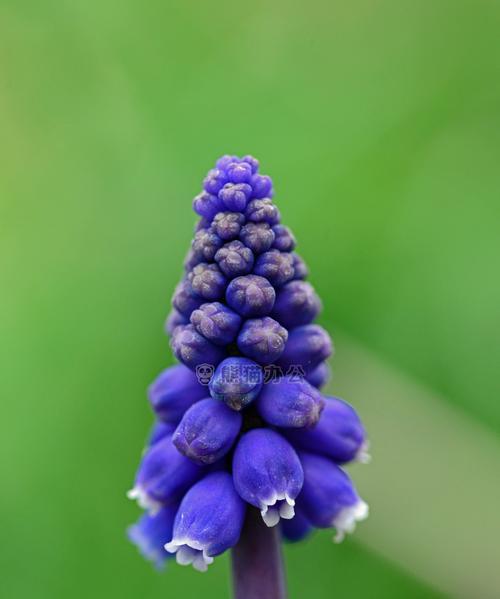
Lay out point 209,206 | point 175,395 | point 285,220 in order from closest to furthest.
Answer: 1. point 209,206
2. point 175,395
3. point 285,220

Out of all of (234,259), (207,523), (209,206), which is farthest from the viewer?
(209,206)

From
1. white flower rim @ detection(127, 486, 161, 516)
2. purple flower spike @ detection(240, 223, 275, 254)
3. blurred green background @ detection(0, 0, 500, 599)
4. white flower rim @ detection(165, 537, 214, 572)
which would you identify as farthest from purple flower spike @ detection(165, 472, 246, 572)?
blurred green background @ detection(0, 0, 500, 599)

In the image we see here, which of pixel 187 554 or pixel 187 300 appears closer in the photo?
pixel 187 554

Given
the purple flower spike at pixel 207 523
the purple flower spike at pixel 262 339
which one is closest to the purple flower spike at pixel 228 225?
the purple flower spike at pixel 262 339

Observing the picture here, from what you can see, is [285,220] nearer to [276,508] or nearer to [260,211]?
[260,211]

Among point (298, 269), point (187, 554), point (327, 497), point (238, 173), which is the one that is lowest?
point (187, 554)

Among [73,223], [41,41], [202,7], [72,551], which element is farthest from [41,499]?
[202,7]

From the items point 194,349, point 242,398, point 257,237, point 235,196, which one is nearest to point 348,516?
point 242,398

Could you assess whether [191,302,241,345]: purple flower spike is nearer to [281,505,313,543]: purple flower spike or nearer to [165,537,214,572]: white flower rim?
[165,537,214,572]: white flower rim
